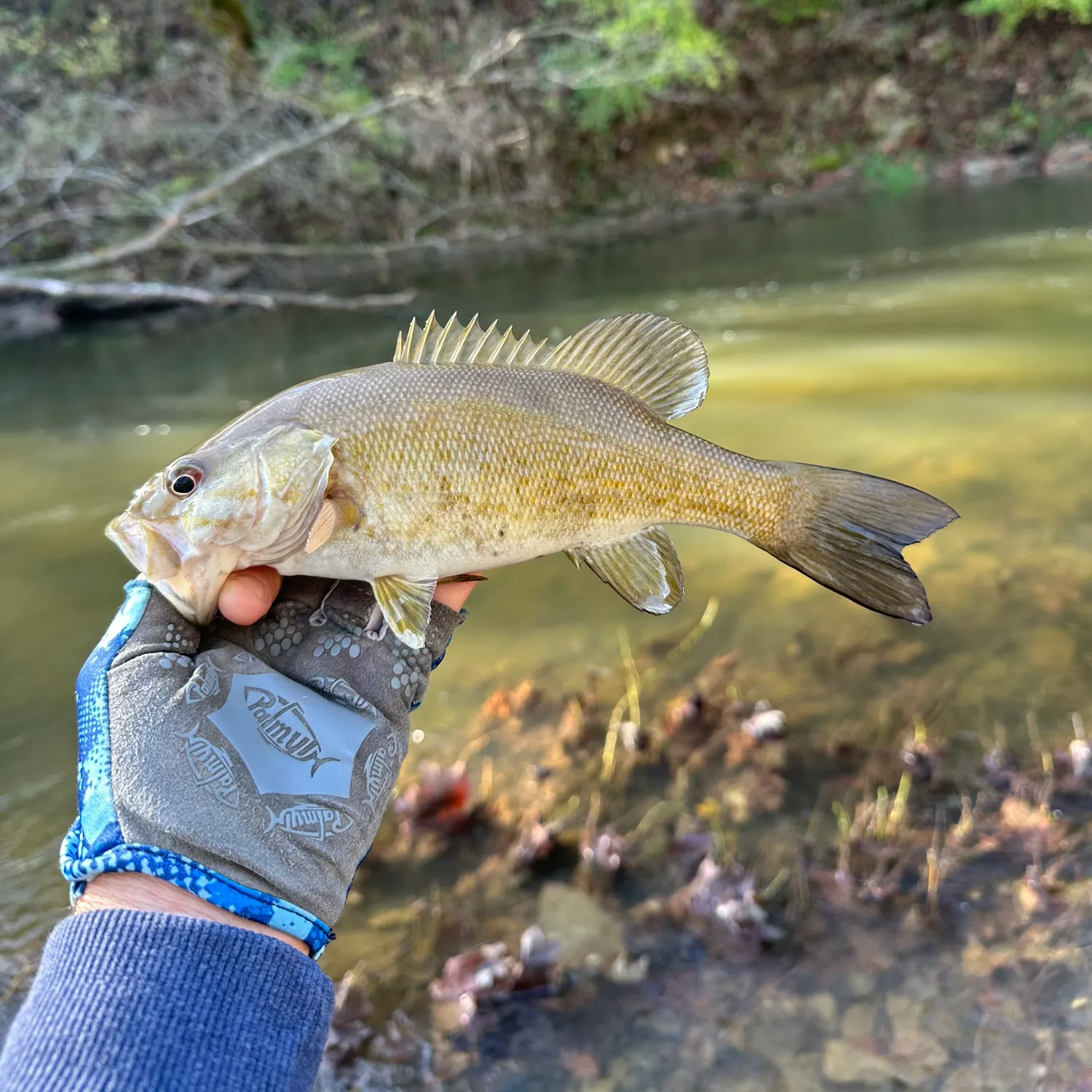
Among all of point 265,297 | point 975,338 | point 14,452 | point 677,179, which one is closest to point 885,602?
point 265,297

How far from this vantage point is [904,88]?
84.2 feet

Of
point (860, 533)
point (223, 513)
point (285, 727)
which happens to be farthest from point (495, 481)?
point (860, 533)

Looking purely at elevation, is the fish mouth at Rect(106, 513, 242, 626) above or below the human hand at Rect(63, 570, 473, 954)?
above

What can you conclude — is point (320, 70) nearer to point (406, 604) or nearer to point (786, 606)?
point (786, 606)

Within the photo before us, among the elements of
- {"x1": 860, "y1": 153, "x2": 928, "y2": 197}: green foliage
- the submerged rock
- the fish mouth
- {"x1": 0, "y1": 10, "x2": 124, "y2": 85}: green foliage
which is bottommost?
{"x1": 860, "y1": 153, "x2": 928, "y2": 197}: green foliage

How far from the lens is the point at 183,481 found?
2064 mm

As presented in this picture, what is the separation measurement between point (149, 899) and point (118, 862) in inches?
3.6

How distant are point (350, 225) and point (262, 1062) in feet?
64.8

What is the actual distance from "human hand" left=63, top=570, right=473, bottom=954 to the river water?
51.8 inches

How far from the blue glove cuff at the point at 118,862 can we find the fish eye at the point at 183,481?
515 millimetres

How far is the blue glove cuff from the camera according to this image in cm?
167

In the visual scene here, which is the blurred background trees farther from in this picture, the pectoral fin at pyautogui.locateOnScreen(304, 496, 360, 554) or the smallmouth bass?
the pectoral fin at pyautogui.locateOnScreen(304, 496, 360, 554)

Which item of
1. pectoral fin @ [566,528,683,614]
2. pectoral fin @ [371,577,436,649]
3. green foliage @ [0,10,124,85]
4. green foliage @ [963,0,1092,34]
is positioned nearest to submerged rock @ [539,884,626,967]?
pectoral fin @ [566,528,683,614]

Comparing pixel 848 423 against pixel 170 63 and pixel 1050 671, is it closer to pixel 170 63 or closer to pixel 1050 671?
pixel 1050 671
